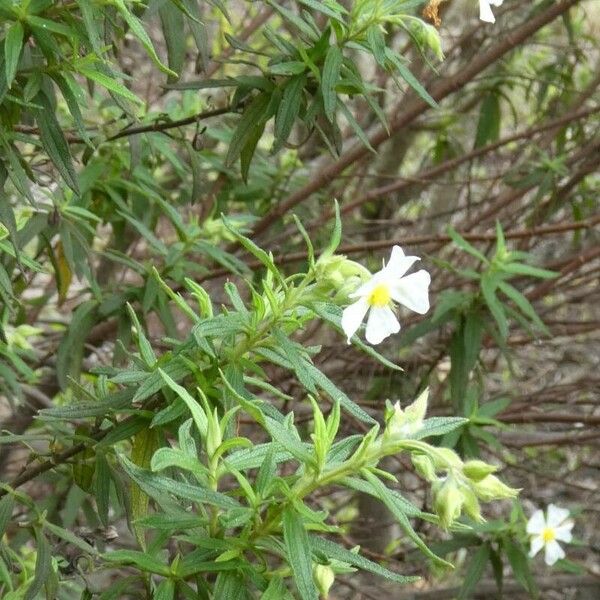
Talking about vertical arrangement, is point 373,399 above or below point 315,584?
above

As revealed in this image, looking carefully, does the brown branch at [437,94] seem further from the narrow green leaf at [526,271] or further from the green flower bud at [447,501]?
the green flower bud at [447,501]

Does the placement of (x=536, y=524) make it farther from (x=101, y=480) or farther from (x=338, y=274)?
(x=338, y=274)

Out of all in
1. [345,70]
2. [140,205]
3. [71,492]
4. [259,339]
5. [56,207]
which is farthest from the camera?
[140,205]

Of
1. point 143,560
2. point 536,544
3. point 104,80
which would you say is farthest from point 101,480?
point 536,544

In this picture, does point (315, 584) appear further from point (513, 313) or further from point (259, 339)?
point (513, 313)

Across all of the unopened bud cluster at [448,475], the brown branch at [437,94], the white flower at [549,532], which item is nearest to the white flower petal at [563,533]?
the white flower at [549,532]

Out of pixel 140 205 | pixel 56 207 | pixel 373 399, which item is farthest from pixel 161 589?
pixel 373 399

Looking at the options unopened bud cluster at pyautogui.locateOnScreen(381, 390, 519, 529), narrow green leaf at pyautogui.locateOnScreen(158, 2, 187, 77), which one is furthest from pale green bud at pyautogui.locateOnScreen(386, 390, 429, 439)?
narrow green leaf at pyautogui.locateOnScreen(158, 2, 187, 77)
